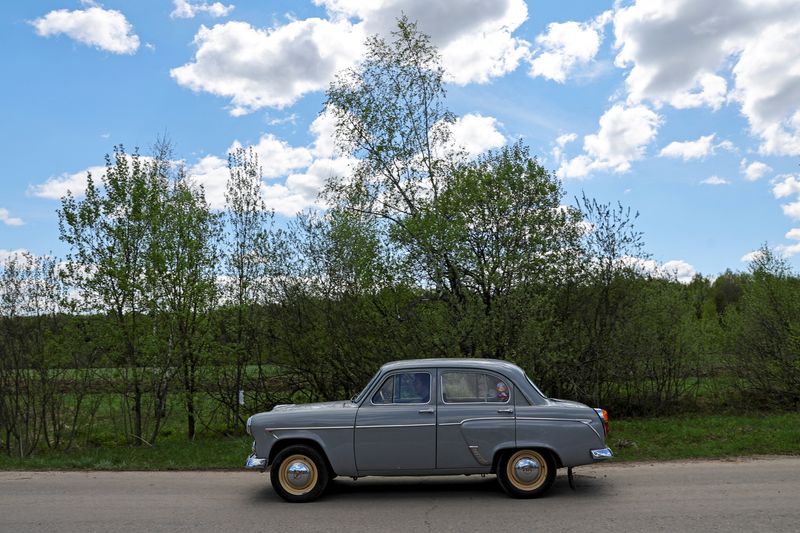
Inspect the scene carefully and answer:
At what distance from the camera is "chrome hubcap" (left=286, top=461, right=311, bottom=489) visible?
7.73 m

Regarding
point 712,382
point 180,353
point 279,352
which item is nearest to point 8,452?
point 180,353

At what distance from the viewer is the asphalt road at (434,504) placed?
255 inches

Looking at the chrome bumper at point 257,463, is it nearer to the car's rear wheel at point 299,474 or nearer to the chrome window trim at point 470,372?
the car's rear wheel at point 299,474

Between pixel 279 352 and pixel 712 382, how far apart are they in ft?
47.4

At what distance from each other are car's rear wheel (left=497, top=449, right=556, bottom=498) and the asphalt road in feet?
0.49

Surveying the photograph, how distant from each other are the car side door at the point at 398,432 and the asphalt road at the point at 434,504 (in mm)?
451

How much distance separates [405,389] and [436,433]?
0.64 metres

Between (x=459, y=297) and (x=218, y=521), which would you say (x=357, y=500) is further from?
(x=459, y=297)

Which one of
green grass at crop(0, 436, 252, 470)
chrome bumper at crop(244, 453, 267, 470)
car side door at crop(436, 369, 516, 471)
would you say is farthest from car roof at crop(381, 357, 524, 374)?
green grass at crop(0, 436, 252, 470)

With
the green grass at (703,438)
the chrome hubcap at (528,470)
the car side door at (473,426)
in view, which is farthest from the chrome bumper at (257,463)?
the green grass at (703,438)

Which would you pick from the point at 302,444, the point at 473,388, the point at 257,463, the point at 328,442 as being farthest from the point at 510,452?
the point at 257,463

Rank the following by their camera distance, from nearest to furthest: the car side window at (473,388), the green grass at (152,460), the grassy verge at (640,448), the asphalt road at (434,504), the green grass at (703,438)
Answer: the asphalt road at (434,504) → the car side window at (473,388) → the green grass at (703,438) → the grassy verge at (640,448) → the green grass at (152,460)

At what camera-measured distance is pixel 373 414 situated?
7691mm

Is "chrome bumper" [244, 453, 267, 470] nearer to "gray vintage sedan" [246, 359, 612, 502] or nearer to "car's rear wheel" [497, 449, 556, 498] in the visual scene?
"gray vintage sedan" [246, 359, 612, 502]
